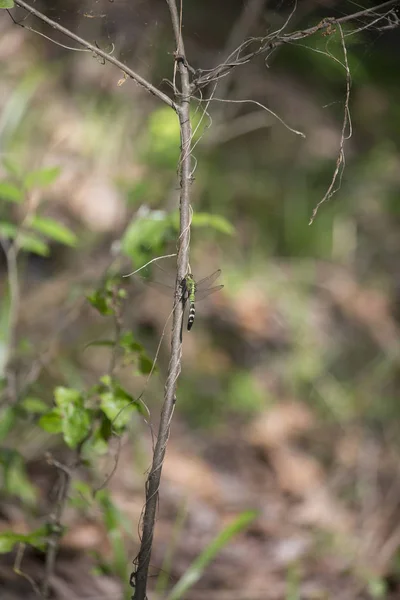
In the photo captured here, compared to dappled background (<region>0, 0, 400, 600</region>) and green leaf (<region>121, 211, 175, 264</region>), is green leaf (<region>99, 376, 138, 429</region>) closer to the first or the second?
dappled background (<region>0, 0, 400, 600</region>)

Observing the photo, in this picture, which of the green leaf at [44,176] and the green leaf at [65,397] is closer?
the green leaf at [65,397]

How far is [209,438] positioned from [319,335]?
3.72ft

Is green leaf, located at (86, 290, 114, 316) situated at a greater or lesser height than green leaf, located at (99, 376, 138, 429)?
greater

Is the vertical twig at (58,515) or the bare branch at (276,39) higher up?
the bare branch at (276,39)

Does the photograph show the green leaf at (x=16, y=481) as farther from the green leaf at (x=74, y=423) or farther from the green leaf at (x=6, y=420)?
the green leaf at (x=74, y=423)

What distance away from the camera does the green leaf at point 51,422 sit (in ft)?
3.19

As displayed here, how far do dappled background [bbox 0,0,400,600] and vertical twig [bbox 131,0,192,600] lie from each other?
0.05 m

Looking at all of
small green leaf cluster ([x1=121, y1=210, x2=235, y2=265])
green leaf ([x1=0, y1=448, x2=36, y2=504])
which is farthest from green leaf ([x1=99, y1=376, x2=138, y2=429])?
green leaf ([x1=0, y1=448, x2=36, y2=504])

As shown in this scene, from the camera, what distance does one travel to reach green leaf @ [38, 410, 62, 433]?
971mm

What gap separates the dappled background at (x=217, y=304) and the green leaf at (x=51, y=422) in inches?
4.2

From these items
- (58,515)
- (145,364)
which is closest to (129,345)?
(145,364)

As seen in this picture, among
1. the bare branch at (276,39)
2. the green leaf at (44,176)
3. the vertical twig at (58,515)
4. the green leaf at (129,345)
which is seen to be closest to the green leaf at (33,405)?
the vertical twig at (58,515)

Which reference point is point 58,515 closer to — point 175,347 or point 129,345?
point 129,345

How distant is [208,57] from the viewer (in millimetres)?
3293
